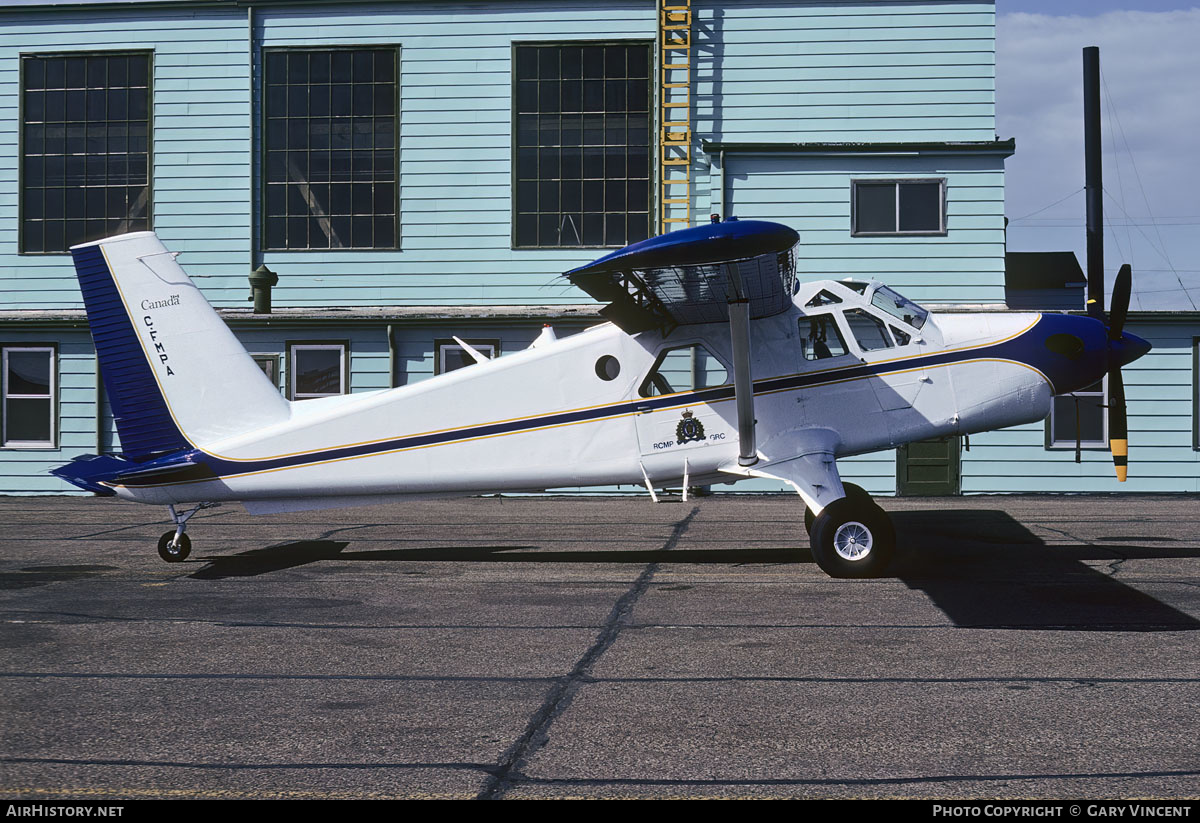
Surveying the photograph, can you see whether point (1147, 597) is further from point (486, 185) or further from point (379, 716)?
point (486, 185)

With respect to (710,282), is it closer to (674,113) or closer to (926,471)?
(926,471)

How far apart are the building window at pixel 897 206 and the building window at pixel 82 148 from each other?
560 inches

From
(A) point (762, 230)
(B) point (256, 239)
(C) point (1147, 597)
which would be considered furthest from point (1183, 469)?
(B) point (256, 239)

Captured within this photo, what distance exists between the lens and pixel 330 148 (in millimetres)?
22984

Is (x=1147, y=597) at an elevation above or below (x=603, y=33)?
below

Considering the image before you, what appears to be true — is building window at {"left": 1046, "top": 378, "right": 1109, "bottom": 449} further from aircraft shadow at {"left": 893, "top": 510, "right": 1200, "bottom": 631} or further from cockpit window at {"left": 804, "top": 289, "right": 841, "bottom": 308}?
cockpit window at {"left": 804, "top": 289, "right": 841, "bottom": 308}

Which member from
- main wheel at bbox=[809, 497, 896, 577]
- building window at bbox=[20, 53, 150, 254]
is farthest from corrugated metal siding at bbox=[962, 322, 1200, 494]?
building window at bbox=[20, 53, 150, 254]

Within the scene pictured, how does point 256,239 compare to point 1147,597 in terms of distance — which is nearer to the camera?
point 1147,597

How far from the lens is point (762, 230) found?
9000 millimetres

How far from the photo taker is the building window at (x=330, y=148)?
22.8 metres

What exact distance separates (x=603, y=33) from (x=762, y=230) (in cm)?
1481

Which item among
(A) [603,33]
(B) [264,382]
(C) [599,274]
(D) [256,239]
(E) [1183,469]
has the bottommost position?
(E) [1183,469]

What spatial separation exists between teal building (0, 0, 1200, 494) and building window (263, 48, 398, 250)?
0.15 feet

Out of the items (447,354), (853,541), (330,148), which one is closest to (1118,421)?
(853,541)
